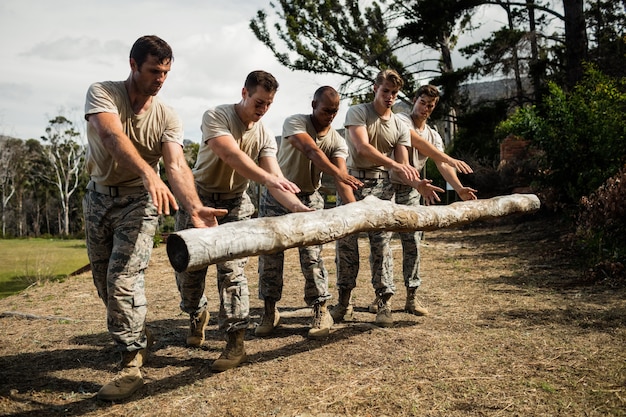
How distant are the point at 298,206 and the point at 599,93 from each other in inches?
334

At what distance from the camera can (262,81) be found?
4113mm

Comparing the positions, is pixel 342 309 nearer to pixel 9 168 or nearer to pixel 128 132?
pixel 128 132

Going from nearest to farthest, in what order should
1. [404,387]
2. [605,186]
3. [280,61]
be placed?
1. [404,387]
2. [605,186]
3. [280,61]

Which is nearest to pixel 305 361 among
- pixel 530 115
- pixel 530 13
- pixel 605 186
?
pixel 605 186

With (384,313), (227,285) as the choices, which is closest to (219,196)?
(227,285)

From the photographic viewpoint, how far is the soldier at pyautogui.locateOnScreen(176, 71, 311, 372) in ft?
13.2

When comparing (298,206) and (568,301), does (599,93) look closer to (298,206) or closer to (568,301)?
(568,301)

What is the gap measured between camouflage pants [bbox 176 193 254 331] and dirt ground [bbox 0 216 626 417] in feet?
1.16

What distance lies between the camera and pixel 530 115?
12031 mm

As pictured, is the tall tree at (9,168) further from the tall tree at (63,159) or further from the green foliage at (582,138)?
the green foliage at (582,138)

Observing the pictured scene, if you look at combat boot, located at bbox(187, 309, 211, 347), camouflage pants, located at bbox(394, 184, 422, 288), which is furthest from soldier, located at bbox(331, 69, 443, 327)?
combat boot, located at bbox(187, 309, 211, 347)

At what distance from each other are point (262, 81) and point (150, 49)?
845 mm

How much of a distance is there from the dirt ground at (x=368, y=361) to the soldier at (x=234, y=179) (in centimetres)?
34

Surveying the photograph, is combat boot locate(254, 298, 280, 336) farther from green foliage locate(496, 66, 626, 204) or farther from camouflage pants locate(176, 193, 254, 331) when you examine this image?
green foliage locate(496, 66, 626, 204)
